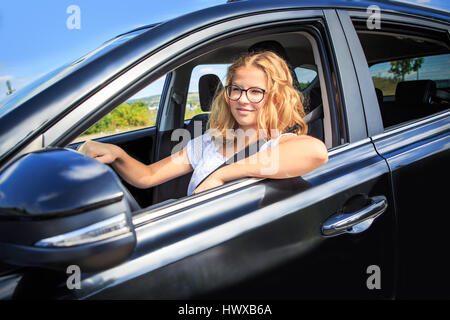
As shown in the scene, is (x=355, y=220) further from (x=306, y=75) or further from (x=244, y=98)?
(x=306, y=75)

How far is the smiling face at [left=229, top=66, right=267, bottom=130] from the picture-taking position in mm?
1466

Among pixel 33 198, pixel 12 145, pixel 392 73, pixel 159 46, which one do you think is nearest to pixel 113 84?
pixel 159 46

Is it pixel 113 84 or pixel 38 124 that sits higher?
pixel 113 84

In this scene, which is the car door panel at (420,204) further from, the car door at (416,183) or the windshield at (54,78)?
the windshield at (54,78)

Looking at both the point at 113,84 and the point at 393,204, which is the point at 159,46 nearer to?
the point at 113,84

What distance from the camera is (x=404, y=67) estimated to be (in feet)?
9.07

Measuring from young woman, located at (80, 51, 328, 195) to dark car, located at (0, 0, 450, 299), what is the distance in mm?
81

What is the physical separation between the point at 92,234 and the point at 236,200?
466 mm

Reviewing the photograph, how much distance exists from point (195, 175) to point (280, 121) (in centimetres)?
46

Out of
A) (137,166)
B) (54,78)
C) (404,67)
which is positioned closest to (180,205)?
(54,78)

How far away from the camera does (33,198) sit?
0.65 m

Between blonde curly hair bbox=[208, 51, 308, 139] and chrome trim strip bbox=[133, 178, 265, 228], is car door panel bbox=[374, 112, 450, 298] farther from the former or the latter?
chrome trim strip bbox=[133, 178, 265, 228]
